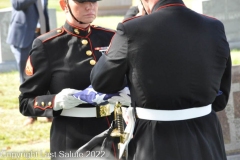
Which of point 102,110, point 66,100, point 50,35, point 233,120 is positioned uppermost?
point 50,35

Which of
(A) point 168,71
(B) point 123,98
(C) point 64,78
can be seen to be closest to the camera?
(A) point 168,71

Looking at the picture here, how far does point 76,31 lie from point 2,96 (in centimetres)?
507

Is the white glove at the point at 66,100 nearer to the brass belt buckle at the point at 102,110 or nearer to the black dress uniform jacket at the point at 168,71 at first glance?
the brass belt buckle at the point at 102,110

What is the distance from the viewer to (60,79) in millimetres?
3604

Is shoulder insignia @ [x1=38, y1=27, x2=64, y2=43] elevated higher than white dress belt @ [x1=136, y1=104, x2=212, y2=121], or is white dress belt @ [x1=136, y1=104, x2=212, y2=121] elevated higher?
shoulder insignia @ [x1=38, y1=27, x2=64, y2=43]

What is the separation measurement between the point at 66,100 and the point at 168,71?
75cm

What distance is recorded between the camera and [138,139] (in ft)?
10.2

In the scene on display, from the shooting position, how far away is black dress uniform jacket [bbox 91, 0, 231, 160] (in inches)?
117

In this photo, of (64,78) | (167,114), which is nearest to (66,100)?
(64,78)

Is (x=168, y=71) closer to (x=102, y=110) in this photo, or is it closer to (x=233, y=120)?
(x=102, y=110)

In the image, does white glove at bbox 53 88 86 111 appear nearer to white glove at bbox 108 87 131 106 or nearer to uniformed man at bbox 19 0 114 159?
uniformed man at bbox 19 0 114 159

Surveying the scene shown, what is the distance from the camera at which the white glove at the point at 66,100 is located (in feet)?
11.4

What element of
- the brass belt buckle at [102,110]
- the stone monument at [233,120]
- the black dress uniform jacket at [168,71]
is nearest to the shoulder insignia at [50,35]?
the brass belt buckle at [102,110]

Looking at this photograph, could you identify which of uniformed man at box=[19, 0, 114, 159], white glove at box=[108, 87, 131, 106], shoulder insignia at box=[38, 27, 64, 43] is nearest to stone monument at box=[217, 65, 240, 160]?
uniformed man at box=[19, 0, 114, 159]
